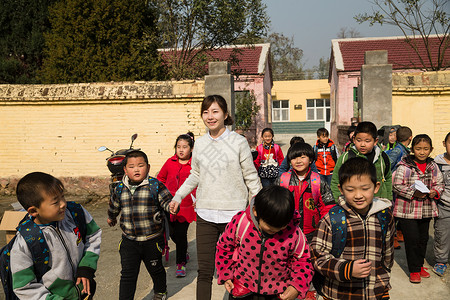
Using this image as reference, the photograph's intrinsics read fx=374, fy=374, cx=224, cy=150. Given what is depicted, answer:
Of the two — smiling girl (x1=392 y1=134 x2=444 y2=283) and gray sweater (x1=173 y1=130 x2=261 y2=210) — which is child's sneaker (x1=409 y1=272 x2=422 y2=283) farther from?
gray sweater (x1=173 y1=130 x2=261 y2=210)

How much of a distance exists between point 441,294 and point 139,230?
3.41m

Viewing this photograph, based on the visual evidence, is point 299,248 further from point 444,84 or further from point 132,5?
point 132,5

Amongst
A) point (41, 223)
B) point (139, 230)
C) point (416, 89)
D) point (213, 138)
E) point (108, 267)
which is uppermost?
point (416, 89)

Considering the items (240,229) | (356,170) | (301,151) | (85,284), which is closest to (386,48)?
(301,151)

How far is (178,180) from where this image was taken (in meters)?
5.26

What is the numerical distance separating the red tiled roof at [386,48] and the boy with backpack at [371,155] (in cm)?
1801

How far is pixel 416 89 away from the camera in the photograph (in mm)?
8445

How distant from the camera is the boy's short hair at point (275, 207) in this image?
227cm

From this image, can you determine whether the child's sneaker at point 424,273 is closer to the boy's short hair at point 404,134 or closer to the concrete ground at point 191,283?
the concrete ground at point 191,283

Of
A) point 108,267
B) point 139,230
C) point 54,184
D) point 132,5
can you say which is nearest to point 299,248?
point 54,184

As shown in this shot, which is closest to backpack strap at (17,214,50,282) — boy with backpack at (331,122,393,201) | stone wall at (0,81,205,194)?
boy with backpack at (331,122,393,201)

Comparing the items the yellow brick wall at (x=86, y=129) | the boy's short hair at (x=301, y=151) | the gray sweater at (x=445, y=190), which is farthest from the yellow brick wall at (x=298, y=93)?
the boy's short hair at (x=301, y=151)

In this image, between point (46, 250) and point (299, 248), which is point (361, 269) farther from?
point (46, 250)

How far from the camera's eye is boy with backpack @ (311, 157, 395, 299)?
2473 mm
